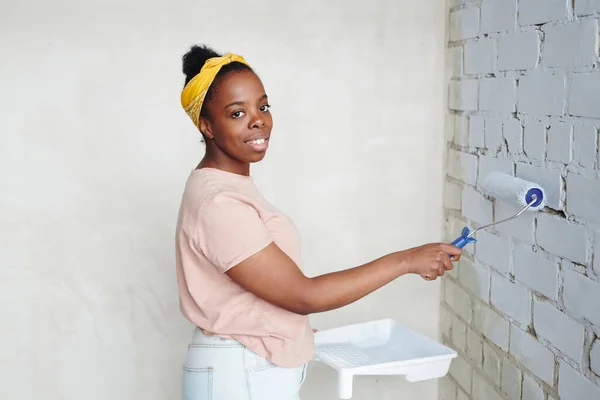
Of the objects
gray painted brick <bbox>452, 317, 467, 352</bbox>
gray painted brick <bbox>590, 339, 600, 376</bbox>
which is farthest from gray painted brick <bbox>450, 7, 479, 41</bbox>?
gray painted brick <bbox>590, 339, 600, 376</bbox>

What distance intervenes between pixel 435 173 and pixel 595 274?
3.17ft

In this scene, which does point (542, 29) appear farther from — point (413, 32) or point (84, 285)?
point (84, 285)

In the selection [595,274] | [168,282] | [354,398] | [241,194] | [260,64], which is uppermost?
[260,64]

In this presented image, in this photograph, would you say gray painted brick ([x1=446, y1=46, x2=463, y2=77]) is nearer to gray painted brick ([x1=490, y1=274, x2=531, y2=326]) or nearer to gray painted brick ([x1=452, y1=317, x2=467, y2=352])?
gray painted brick ([x1=490, y1=274, x2=531, y2=326])

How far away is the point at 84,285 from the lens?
230 centimetres

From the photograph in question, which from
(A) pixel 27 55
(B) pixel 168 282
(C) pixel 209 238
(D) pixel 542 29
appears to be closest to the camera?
(C) pixel 209 238

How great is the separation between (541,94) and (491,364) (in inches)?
30.3

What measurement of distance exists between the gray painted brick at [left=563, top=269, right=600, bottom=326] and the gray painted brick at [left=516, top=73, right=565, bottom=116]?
350 mm

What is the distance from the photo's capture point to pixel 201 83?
4.91 feet

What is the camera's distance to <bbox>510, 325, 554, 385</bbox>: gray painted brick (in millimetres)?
1673

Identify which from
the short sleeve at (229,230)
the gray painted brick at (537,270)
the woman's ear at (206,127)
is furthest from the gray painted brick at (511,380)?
the woman's ear at (206,127)

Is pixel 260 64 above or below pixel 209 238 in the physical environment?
above

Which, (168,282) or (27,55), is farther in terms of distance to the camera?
(168,282)

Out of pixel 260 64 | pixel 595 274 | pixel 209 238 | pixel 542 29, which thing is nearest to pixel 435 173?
pixel 260 64
